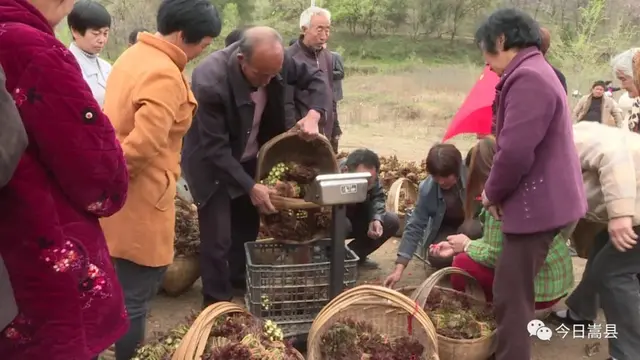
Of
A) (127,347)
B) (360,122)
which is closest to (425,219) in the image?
(127,347)

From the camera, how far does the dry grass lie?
1130 cm

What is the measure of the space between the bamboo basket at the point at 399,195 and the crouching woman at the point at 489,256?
1.37 metres

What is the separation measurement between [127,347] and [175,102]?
3.86ft

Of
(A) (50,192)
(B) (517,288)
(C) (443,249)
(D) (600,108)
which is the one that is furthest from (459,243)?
(D) (600,108)

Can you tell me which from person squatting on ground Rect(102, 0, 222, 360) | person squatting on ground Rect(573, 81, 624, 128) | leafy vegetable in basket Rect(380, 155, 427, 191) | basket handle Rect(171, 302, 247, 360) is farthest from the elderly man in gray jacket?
person squatting on ground Rect(573, 81, 624, 128)

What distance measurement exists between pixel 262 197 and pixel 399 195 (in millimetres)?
2538

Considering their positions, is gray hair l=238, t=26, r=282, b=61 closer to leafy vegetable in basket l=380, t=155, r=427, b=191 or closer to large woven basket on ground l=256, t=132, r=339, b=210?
large woven basket on ground l=256, t=132, r=339, b=210

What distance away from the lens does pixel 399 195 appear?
19.2 ft

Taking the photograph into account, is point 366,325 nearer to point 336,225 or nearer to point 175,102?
point 336,225

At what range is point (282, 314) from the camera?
11.6 ft

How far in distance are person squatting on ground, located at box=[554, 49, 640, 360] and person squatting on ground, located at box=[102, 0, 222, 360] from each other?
6.82 feet

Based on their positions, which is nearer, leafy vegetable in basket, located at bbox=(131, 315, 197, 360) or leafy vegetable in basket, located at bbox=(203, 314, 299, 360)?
leafy vegetable in basket, located at bbox=(203, 314, 299, 360)

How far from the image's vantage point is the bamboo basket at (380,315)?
2961 millimetres

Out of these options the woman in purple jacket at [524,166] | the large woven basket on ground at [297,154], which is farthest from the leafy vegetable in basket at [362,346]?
the large woven basket on ground at [297,154]
